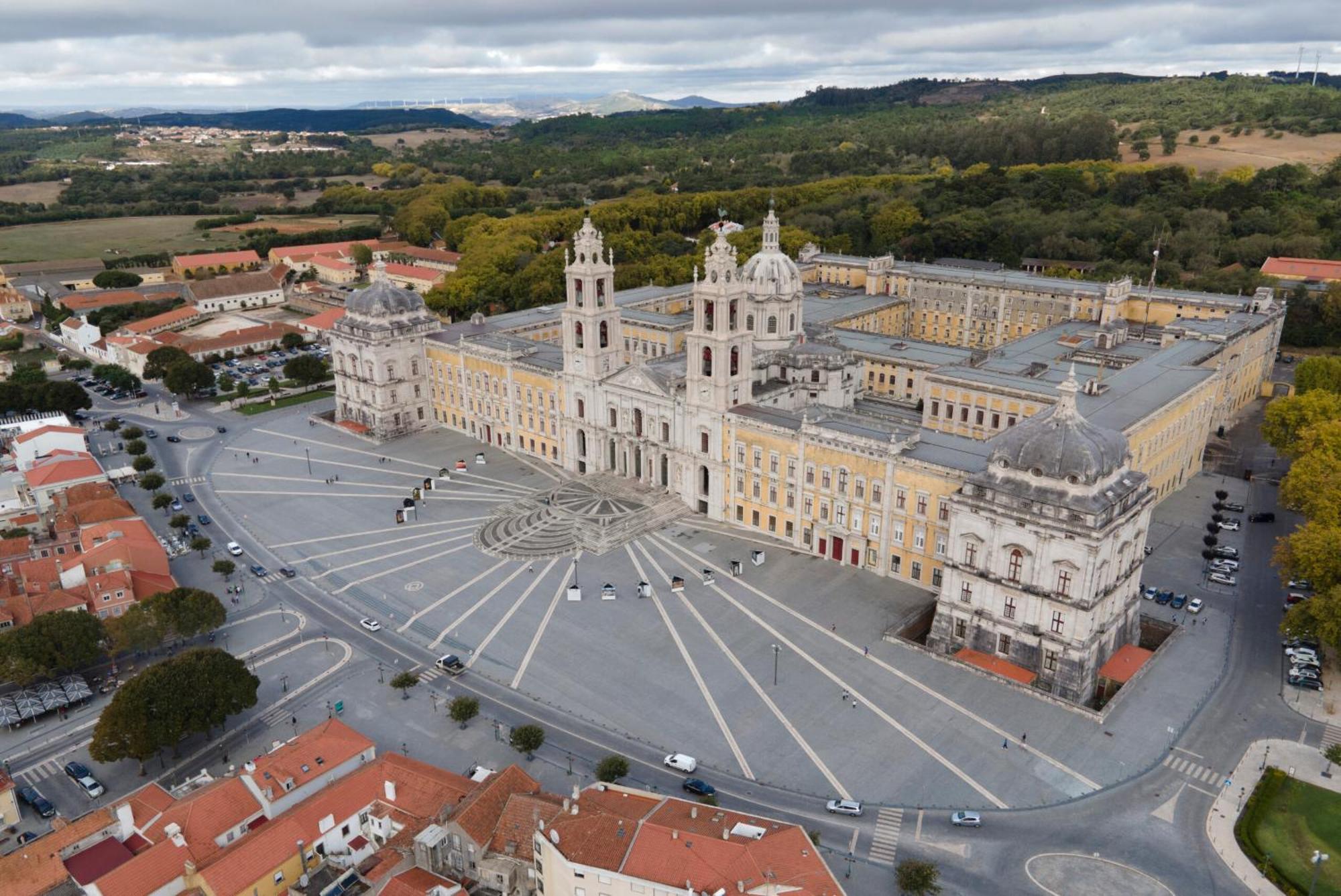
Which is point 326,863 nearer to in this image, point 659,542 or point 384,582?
point 384,582

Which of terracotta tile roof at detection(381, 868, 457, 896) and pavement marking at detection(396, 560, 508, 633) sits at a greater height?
terracotta tile roof at detection(381, 868, 457, 896)

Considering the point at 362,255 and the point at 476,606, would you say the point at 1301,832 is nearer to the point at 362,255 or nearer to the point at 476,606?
the point at 476,606

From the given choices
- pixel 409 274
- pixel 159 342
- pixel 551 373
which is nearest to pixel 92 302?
pixel 159 342

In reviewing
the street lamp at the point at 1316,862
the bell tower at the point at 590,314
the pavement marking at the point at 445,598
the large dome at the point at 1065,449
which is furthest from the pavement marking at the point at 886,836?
the bell tower at the point at 590,314

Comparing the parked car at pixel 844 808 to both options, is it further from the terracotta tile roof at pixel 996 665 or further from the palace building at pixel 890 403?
the palace building at pixel 890 403

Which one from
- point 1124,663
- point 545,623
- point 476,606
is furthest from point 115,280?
point 1124,663

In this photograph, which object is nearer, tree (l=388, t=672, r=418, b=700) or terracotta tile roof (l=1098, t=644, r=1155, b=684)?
terracotta tile roof (l=1098, t=644, r=1155, b=684)

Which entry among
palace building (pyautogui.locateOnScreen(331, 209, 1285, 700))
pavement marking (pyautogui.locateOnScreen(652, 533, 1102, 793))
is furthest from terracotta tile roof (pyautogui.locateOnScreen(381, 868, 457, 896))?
palace building (pyautogui.locateOnScreen(331, 209, 1285, 700))

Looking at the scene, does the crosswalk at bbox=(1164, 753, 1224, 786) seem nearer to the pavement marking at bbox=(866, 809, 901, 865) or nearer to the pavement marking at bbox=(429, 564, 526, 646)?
the pavement marking at bbox=(866, 809, 901, 865)
